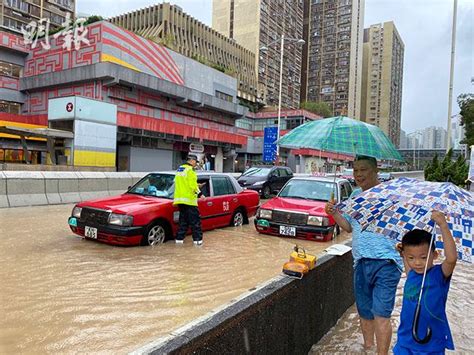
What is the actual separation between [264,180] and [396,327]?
1211 cm

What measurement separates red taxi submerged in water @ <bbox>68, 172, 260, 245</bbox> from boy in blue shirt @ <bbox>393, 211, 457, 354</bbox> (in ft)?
15.4

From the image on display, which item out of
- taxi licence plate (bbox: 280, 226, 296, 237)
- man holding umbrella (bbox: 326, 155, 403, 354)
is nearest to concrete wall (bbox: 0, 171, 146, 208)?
taxi licence plate (bbox: 280, 226, 296, 237)

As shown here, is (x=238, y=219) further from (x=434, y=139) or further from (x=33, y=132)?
(x=434, y=139)

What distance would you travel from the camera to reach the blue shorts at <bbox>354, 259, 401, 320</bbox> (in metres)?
2.76

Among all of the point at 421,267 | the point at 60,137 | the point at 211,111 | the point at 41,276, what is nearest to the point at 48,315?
the point at 41,276

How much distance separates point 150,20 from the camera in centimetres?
5850

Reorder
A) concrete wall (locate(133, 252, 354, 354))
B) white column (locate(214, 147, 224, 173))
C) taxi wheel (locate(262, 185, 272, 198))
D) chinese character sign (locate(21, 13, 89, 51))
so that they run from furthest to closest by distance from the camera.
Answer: white column (locate(214, 147, 224, 173)) → chinese character sign (locate(21, 13, 89, 51)) → taxi wheel (locate(262, 185, 272, 198)) → concrete wall (locate(133, 252, 354, 354))

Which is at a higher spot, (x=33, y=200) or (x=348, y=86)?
(x=348, y=86)

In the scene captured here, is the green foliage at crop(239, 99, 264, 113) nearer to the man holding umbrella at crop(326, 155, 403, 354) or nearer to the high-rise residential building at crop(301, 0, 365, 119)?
the high-rise residential building at crop(301, 0, 365, 119)

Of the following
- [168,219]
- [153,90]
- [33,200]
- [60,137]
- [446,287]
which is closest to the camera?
[446,287]

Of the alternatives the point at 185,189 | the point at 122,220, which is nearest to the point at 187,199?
the point at 185,189

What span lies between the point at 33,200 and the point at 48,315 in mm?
8642

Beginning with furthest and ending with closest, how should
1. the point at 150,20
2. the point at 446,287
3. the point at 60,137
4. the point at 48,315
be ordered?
the point at 150,20 < the point at 60,137 < the point at 48,315 < the point at 446,287

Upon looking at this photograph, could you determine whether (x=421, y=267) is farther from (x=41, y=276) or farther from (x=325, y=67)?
(x=325, y=67)
